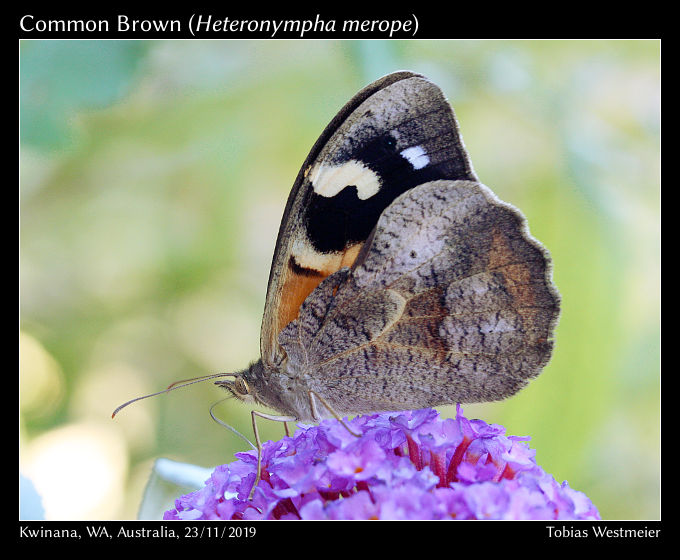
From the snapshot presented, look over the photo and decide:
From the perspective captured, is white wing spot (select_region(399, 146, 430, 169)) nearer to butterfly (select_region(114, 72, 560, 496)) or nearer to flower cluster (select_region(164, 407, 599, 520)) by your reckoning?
butterfly (select_region(114, 72, 560, 496))

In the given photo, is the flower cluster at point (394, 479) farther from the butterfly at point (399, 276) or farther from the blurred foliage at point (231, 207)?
the blurred foliage at point (231, 207)

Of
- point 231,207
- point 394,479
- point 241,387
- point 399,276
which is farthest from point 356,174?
point 231,207

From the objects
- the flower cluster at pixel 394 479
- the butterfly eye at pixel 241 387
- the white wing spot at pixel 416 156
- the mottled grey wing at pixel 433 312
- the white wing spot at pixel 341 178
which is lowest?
the flower cluster at pixel 394 479

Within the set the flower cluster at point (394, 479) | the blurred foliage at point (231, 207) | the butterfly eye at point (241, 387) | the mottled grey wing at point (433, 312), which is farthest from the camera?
the blurred foliage at point (231, 207)

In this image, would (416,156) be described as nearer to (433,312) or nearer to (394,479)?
(433,312)

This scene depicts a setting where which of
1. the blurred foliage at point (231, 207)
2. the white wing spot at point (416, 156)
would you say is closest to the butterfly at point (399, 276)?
the white wing spot at point (416, 156)
